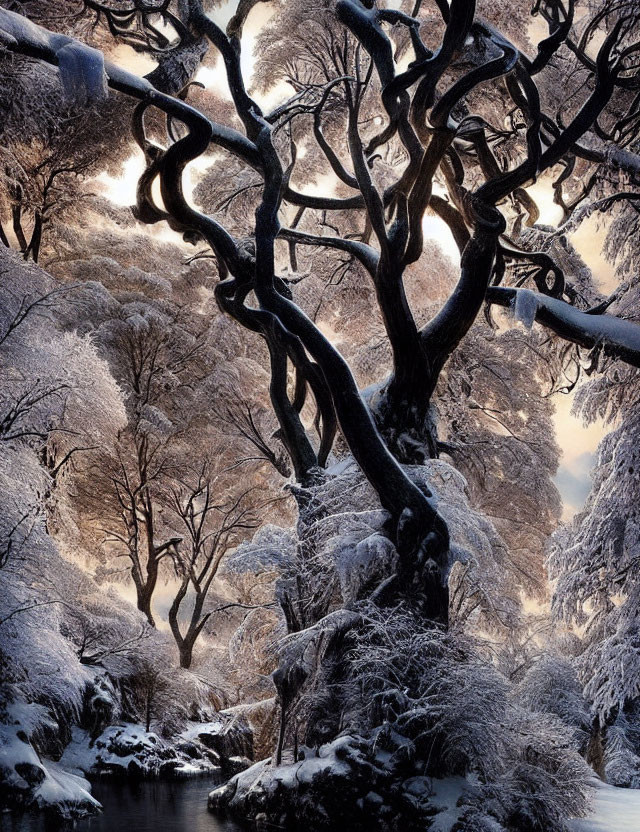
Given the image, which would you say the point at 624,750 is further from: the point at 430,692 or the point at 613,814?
the point at 430,692

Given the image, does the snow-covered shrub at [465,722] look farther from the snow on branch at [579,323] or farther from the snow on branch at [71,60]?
the snow on branch at [71,60]

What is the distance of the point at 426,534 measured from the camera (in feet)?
24.7

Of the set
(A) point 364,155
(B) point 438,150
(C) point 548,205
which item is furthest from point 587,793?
(C) point 548,205

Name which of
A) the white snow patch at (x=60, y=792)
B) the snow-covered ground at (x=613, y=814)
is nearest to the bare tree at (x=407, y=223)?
the snow-covered ground at (x=613, y=814)

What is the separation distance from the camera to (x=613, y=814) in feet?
21.8

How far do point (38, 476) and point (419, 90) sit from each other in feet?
19.8

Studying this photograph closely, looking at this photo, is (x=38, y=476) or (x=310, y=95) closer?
(x=38, y=476)

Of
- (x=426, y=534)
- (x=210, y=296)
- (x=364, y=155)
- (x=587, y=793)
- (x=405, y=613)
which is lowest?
(x=587, y=793)

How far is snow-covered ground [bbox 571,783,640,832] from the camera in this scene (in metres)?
5.97

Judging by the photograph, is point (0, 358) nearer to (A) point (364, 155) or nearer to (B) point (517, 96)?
(A) point (364, 155)

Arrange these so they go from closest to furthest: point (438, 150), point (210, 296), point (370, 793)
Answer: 1. point (370, 793)
2. point (438, 150)
3. point (210, 296)

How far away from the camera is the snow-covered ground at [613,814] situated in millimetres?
5968

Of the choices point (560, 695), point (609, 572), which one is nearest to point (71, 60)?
point (609, 572)

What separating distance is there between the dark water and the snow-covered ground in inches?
123
